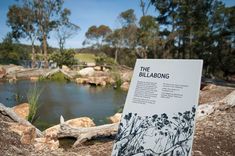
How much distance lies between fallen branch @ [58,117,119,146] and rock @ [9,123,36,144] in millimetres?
826

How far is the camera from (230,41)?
20.8 metres

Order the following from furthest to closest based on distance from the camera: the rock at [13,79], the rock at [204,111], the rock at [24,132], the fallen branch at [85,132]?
the rock at [13,79] → the rock at [204,111] → the fallen branch at [85,132] → the rock at [24,132]

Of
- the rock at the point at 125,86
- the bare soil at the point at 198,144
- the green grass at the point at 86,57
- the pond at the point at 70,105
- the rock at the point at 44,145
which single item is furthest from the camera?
the green grass at the point at 86,57

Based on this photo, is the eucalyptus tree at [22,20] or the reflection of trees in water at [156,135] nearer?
the reflection of trees in water at [156,135]

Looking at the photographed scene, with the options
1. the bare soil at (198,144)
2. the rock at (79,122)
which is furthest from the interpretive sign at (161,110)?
the rock at (79,122)

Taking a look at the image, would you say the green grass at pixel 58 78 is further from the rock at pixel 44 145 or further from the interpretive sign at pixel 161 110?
the interpretive sign at pixel 161 110

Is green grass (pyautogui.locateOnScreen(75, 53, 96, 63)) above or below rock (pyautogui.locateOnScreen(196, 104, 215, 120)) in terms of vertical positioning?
above

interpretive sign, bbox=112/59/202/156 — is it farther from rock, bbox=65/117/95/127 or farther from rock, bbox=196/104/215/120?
rock, bbox=65/117/95/127

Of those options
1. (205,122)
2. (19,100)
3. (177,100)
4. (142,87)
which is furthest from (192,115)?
(19,100)

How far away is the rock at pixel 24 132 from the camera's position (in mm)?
4082

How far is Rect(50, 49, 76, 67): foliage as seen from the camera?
23.5 metres

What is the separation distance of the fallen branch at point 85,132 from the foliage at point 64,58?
18.7m

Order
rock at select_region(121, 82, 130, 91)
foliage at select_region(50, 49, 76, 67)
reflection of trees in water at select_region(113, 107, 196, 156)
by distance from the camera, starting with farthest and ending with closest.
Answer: foliage at select_region(50, 49, 76, 67) < rock at select_region(121, 82, 130, 91) < reflection of trees in water at select_region(113, 107, 196, 156)

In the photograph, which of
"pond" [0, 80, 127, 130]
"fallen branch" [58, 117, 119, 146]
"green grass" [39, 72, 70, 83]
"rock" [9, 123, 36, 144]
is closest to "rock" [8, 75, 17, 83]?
"green grass" [39, 72, 70, 83]
